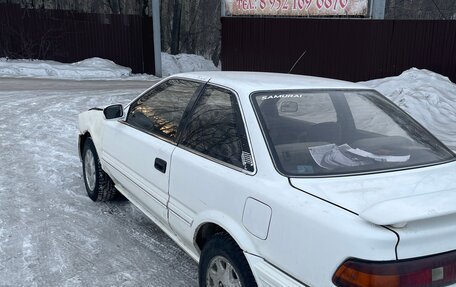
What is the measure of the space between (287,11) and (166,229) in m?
11.4

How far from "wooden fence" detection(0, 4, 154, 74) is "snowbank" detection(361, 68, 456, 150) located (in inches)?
517

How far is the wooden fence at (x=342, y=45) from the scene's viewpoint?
442 inches

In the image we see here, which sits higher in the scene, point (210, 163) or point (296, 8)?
point (296, 8)

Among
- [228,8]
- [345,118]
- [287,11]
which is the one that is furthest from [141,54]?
[345,118]

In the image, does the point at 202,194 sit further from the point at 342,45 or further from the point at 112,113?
the point at 342,45

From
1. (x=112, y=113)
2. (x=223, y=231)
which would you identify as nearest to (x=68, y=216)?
(x=112, y=113)

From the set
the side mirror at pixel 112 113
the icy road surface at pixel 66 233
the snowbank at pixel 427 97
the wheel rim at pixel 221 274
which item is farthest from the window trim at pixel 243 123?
the snowbank at pixel 427 97

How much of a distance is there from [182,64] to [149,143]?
25279 millimetres

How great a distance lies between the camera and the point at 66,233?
4.16m

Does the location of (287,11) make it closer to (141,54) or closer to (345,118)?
(141,54)

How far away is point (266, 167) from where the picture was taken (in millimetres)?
2531

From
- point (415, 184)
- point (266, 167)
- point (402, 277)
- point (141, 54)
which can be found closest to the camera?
point (402, 277)

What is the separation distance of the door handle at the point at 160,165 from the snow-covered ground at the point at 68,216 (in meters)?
0.81

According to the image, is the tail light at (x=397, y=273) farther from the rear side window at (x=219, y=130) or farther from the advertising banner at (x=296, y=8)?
the advertising banner at (x=296, y=8)
